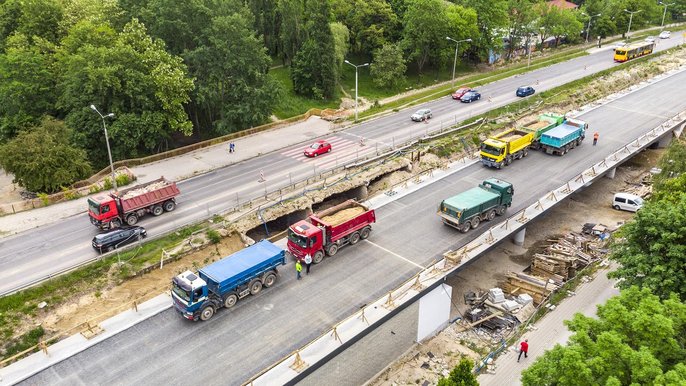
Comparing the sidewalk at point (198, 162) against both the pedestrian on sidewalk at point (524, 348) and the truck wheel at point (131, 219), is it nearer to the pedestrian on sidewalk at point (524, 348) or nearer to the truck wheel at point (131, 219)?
the truck wheel at point (131, 219)

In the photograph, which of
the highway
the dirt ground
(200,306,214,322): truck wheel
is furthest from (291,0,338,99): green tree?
(200,306,214,322): truck wheel

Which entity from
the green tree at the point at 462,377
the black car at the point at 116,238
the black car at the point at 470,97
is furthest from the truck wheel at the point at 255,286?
the black car at the point at 470,97

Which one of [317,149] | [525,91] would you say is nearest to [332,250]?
[317,149]

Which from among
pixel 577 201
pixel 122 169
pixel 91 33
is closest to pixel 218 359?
pixel 122 169

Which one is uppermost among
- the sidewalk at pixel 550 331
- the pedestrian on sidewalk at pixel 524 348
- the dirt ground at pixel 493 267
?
the pedestrian on sidewalk at pixel 524 348

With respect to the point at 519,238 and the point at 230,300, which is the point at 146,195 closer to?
the point at 230,300
